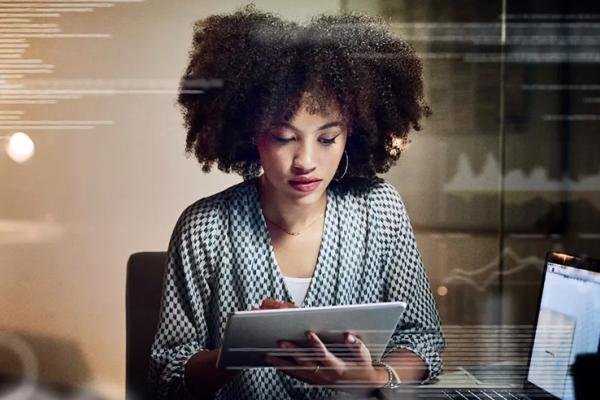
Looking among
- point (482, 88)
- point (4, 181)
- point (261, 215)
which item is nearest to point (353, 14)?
point (482, 88)

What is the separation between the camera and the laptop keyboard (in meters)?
1.26

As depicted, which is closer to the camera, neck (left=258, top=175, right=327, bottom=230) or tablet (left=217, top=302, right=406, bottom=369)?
tablet (left=217, top=302, right=406, bottom=369)

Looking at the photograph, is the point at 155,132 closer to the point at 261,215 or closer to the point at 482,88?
the point at 261,215

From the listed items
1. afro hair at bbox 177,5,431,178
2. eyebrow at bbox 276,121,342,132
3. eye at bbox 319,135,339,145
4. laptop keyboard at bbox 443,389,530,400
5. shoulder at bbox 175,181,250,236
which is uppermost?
afro hair at bbox 177,5,431,178

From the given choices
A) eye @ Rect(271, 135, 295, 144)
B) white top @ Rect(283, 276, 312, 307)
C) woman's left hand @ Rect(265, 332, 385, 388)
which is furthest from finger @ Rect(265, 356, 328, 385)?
eye @ Rect(271, 135, 295, 144)

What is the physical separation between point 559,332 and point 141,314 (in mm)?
677

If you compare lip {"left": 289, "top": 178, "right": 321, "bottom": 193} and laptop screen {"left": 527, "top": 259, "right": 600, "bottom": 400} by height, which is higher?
lip {"left": 289, "top": 178, "right": 321, "bottom": 193}

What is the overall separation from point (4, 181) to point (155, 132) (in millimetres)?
254

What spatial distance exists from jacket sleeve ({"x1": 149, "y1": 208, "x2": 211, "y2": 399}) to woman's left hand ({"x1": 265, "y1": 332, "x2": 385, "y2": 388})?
0.14m

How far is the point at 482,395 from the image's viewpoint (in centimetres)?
126

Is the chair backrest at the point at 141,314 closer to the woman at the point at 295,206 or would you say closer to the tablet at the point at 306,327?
the woman at the point at 295,206

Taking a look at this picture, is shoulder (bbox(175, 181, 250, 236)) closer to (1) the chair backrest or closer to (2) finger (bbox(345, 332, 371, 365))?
(1) the chair backrest

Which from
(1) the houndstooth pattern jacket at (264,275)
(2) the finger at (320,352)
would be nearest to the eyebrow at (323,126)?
(1) the houndstooth pattern jacket at (264,275)

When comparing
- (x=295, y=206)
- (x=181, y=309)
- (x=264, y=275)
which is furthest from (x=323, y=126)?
(x=181, y=309)
